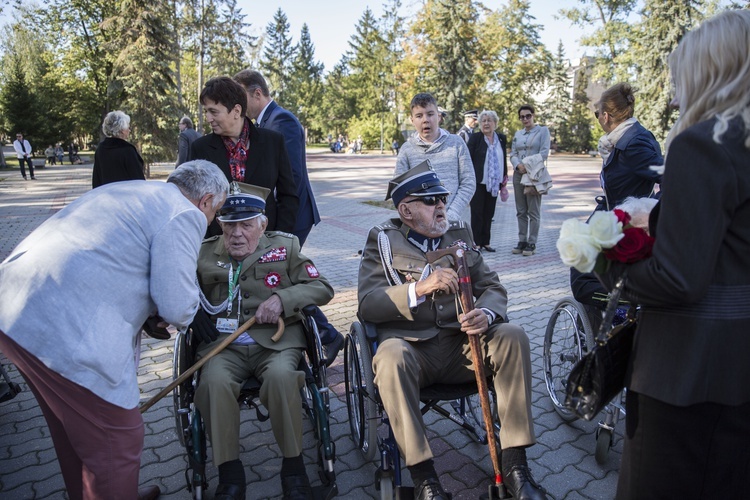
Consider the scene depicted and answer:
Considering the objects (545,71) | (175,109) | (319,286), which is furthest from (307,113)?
(319,286)

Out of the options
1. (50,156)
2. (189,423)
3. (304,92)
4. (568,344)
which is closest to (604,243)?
(189,423)

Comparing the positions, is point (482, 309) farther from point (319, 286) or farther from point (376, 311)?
point (319, 286)

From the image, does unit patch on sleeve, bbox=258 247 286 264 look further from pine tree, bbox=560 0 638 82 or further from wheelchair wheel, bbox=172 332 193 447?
pine tree, bbox=560 0 638 82

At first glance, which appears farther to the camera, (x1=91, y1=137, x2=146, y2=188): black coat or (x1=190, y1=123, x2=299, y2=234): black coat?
(x1=91, y1=137, x2=146, y2=188): black coat

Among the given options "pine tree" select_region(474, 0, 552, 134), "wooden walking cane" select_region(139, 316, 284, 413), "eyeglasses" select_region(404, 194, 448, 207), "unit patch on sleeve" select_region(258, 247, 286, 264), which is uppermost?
"pine tree" select_region(474, 0, 552, 134)

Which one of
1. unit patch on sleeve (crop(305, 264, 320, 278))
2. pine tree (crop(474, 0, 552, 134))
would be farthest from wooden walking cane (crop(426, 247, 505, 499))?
pine tree (crop(474, 0, 552, 134))

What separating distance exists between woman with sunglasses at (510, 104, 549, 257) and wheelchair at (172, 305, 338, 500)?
5327 millimetres

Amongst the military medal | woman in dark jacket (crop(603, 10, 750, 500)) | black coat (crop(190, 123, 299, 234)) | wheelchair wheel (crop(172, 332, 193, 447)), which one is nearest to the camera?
woman in dark jacket (crop(603, 10, 750, 500))

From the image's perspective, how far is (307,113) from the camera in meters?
64.3

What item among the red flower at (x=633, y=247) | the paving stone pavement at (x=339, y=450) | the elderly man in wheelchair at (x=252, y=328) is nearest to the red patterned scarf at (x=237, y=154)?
the elderly man in wheelchair at (x=252, y=328)

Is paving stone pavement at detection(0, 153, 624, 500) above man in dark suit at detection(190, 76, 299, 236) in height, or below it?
below

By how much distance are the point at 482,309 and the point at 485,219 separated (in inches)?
210

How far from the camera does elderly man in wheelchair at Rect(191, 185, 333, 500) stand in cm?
246

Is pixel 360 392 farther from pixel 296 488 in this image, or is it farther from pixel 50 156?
pixel 50 156
